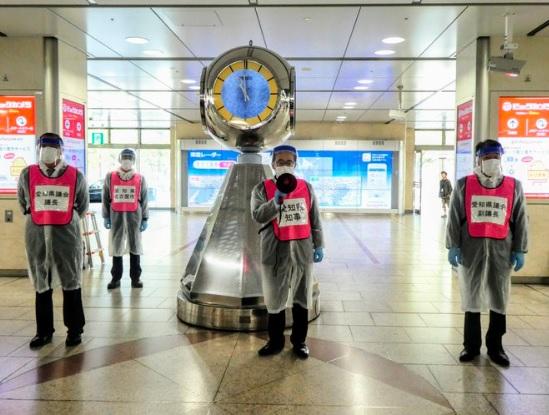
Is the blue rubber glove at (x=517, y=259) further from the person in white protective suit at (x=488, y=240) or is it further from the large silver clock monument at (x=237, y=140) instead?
the large silver clock monument at (x=237, y=140)

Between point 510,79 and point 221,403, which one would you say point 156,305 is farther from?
point 510,79

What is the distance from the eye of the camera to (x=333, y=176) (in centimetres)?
1911

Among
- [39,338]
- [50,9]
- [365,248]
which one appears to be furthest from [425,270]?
[50,9]

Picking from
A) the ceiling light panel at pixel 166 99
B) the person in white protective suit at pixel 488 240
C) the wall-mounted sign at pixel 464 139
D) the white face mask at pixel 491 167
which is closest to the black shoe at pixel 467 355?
the person in white protective suit at pixel 488 240

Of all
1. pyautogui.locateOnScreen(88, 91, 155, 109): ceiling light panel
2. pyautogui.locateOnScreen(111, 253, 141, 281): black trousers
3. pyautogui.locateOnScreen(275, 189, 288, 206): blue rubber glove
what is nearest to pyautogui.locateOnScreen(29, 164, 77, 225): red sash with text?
pyautogui.locateOnScreen(275, 189, 288, 206): blue rubber glove

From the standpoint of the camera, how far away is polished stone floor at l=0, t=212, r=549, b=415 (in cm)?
309

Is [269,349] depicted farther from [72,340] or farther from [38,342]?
[38,342]

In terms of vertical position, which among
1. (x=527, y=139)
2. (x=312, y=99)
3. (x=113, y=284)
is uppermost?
(x=312, y=99)

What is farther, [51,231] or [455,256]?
[51,231]

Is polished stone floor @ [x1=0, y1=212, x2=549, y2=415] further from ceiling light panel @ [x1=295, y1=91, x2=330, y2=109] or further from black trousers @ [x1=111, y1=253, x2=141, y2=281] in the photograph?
ceiling light panel @ [x1=295, y1=91, x2=330, y2=109]

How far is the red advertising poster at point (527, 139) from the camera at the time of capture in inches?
262

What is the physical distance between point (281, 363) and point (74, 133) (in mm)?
5116

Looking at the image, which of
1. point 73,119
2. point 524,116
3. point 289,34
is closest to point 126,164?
point 73,119

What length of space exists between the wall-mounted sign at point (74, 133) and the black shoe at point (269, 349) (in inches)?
177
